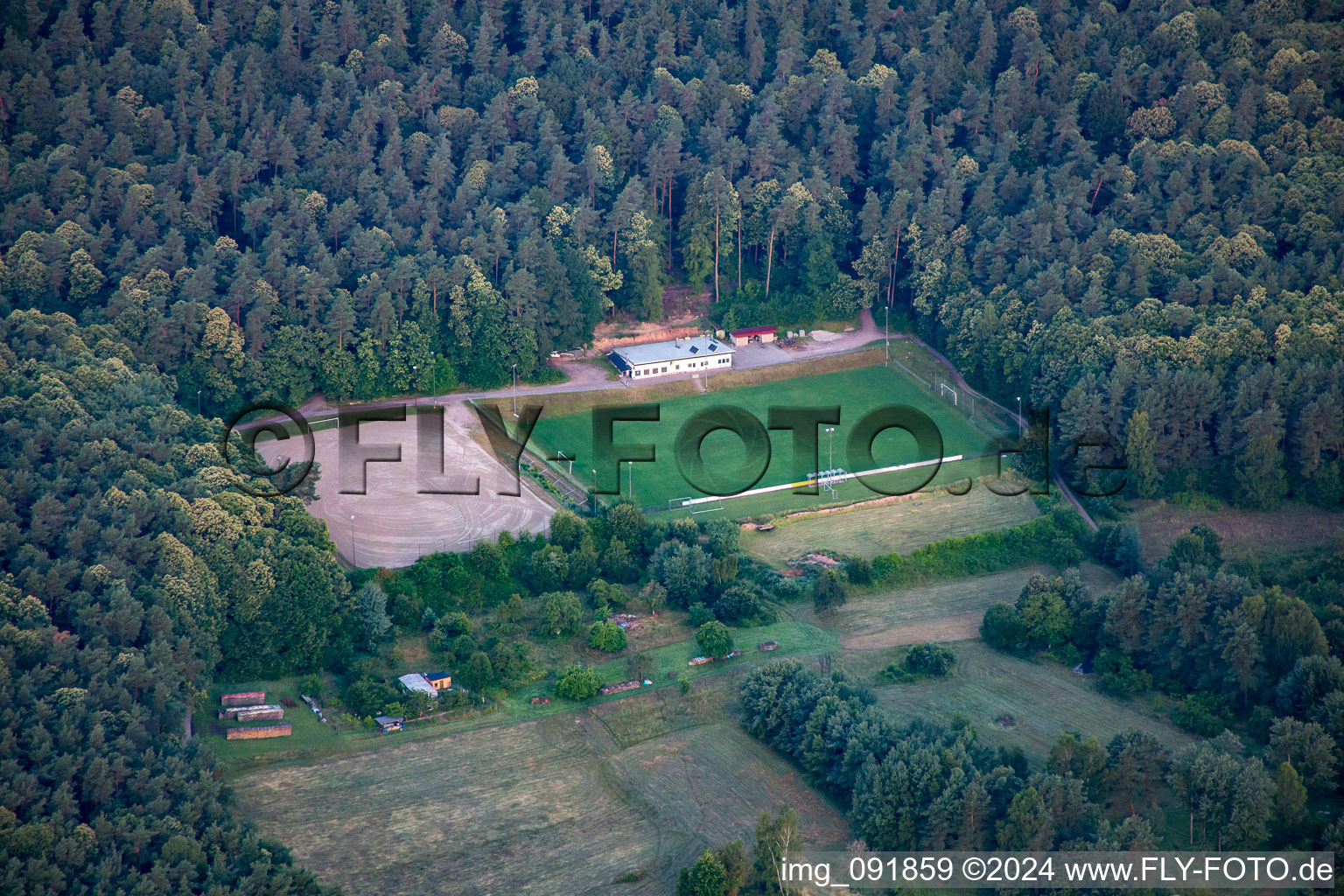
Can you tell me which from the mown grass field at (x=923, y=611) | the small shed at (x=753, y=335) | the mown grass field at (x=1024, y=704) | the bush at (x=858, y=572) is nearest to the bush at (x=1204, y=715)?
the mown grass field at (x=1024, y=704)

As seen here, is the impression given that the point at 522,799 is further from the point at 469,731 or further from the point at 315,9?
the point at 315,9

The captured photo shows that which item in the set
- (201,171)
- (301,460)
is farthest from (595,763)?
(201,171)

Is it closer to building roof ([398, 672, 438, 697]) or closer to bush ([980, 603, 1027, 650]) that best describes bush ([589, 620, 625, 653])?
building roof ([398, 672, 438, 697])

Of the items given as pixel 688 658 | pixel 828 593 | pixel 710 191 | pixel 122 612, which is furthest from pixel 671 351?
pixel 122 612

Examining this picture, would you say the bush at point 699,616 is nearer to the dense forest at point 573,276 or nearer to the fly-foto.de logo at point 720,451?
the dense forest at point 573,276

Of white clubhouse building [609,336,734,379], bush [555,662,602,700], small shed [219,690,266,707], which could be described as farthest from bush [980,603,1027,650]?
white clubhouse building [609,336,734,379]

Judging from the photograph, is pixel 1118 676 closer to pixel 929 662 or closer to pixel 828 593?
pixel 929 662
